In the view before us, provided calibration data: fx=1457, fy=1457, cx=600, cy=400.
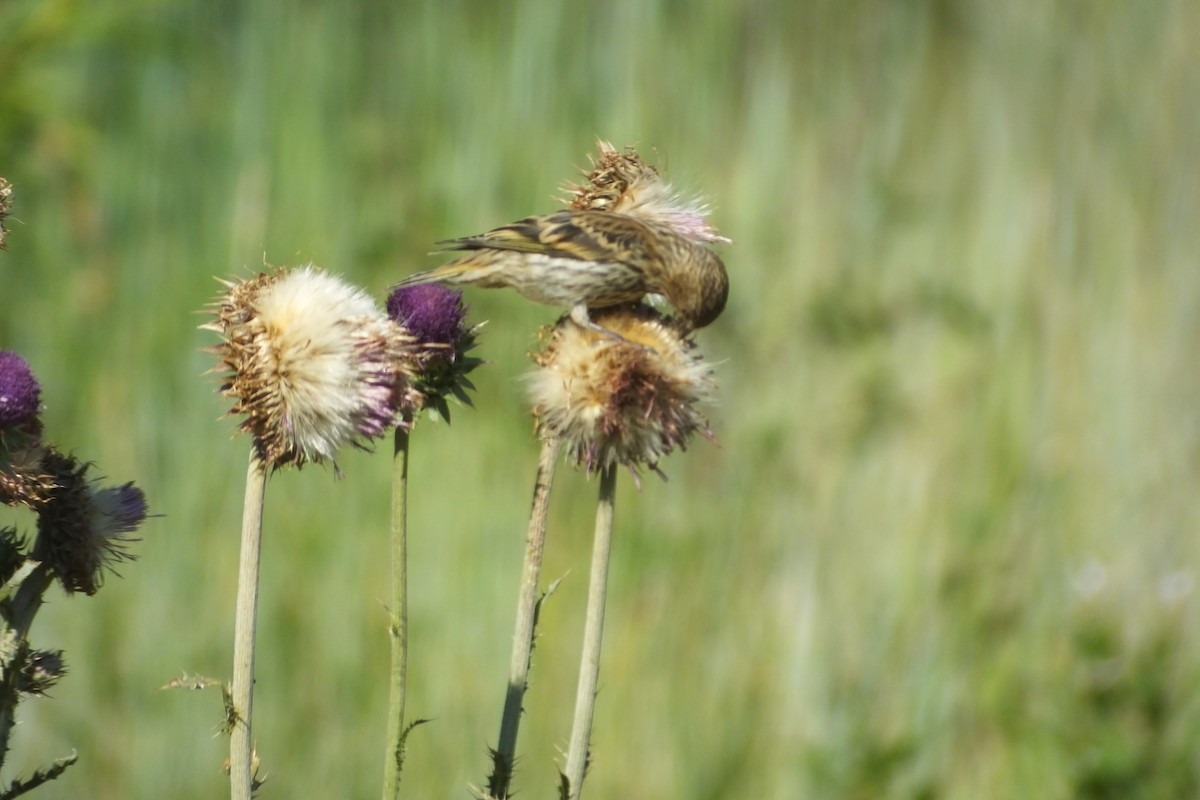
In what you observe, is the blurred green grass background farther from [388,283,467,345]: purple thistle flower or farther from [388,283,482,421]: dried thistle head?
[388,283,467,345]: purple thistle flower

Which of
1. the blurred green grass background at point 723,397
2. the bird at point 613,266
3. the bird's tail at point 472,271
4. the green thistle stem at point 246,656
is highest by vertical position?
the blurred green grass background at point 723,397

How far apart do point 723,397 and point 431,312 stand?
12.6 feet

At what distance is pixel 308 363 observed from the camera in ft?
7.24

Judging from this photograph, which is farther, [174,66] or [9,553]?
[174,66]

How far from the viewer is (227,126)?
19.2 feet

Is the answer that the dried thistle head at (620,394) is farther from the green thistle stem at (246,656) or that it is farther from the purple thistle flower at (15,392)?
the purple thistle flower at (15,392)

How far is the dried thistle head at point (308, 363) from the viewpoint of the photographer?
7.06ft

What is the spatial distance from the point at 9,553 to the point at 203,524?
146 inches

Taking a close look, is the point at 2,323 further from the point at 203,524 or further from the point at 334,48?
the point at 334,48

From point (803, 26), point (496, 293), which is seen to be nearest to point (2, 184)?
point (496, 293)

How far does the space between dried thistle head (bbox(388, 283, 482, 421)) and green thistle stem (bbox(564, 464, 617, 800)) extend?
13.8 inches

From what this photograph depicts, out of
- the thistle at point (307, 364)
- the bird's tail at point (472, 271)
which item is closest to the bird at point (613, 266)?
the bird's tail at point (472, 271)

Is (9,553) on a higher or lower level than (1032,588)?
lower

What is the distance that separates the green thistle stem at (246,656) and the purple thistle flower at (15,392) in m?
0.33
